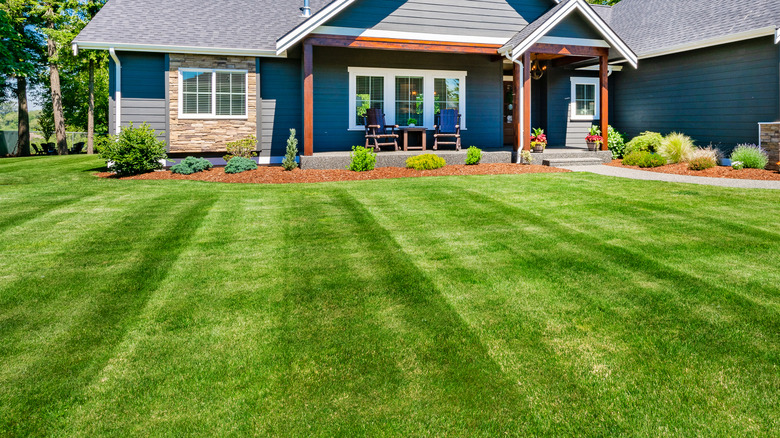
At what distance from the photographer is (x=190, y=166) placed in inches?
475

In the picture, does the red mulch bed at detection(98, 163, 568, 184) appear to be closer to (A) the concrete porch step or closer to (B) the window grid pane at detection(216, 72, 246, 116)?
(A) the concrete porch step

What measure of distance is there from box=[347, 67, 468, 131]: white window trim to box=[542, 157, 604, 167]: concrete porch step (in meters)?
3.25

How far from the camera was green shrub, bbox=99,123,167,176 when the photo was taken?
1120cm

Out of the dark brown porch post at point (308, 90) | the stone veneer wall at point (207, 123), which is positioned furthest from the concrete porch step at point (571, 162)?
the stone veneer wall at point (207, 123)

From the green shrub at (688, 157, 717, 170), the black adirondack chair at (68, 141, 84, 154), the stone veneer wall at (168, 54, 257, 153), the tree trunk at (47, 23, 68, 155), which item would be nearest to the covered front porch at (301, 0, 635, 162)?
the stone veneer wall at (168, 54, 257, 153)

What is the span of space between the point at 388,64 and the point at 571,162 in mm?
5804

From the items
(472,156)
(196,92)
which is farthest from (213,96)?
(472,156)

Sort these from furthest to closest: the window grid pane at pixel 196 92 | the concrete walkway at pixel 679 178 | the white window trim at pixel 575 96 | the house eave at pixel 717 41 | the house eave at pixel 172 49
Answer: the white window trim at pixel 575 96 < the window grid pane at pixel 196 92 < the house eave at pixel 172 49 < the house eave at pixel 717 41 < the concrete walkway at pixel 679 178

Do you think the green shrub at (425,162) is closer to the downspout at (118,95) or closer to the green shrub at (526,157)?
the green shrub at (526,157)

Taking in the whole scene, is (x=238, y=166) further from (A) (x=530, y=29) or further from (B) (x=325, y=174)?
(A) (x=530, y=29)

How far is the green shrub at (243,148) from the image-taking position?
13180 millimetres

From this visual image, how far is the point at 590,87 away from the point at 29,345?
17.6 metres

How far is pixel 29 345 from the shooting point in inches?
126

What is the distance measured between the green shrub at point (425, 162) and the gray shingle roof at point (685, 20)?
830 centimetres
